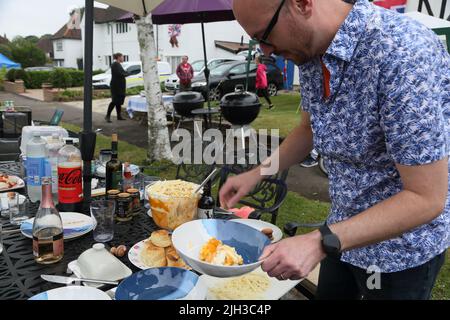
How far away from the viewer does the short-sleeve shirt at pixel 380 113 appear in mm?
1020

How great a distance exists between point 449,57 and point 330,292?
1.12 meters

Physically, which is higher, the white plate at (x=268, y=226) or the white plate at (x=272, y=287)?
the white plate at (x=268, y=226)

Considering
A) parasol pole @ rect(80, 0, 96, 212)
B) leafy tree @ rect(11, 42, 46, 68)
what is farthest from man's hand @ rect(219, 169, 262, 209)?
leafy tree @ rect(11, 42, 46, 68)

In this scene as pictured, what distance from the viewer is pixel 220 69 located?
15445 millimetres

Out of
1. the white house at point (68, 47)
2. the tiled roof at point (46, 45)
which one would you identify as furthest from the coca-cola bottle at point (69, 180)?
the tiled roof at point (46, 45)

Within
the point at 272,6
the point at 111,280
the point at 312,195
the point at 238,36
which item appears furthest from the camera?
the point at 238,36

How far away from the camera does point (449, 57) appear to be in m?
1.20

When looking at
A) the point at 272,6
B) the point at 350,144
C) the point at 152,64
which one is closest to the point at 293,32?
the point at 272,6

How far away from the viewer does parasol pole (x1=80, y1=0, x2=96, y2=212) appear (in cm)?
203

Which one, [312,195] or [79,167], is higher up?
A: [79,167]

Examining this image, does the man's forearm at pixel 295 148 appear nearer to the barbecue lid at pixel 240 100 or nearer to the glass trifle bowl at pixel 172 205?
the glass trifle bowl at pixel 172 205

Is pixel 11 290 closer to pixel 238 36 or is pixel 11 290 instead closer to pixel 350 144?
pixel 350 144

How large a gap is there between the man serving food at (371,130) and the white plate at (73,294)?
56 cm

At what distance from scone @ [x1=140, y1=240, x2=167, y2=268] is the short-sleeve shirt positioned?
74cm
